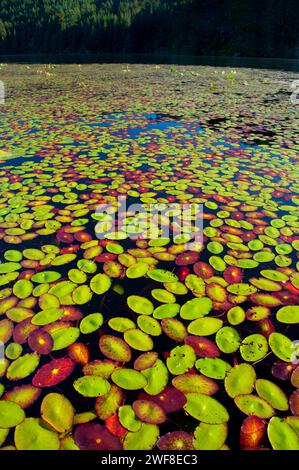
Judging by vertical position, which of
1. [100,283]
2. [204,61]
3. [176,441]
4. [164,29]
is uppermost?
[164,29]

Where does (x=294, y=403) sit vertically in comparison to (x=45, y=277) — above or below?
below

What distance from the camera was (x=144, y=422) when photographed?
1254 millimetres

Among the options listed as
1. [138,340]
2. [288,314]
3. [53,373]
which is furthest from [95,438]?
[288,314]

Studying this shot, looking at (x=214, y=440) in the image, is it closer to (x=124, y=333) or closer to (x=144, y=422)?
(x=144, y=422)

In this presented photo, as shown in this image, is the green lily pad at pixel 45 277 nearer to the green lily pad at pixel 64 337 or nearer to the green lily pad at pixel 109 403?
the green lily pad at pixel 64 337

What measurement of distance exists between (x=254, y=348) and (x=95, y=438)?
90cm

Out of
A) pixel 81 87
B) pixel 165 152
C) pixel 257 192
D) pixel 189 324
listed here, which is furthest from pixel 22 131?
pixel 81 87

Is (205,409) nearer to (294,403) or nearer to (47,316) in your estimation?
(294,403)

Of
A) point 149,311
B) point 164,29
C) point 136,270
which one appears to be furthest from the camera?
point 164,29

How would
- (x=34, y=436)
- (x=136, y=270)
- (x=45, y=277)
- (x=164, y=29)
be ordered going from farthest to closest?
(x=164, y=29)
(x=136, y=270)
(x=45, y=277)
(x=34, y=436)

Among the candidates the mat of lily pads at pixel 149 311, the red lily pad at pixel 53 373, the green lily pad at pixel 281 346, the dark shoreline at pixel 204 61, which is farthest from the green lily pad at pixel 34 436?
the dark shoreline at pixel 204 61

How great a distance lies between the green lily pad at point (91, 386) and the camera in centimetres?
136

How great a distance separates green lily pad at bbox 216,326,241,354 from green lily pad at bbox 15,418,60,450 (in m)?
0.89

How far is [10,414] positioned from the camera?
1.27 meters
